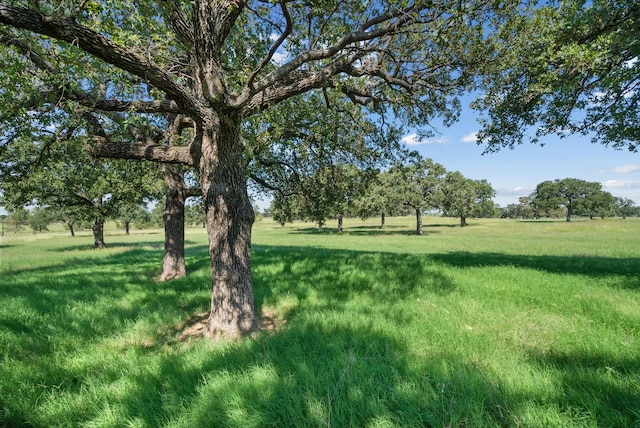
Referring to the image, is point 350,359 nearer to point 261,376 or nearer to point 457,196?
point 261,376

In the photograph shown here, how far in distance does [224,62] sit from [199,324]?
6760mm

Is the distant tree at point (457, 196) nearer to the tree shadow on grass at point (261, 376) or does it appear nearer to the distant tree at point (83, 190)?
the distant tree at point (83, 190)

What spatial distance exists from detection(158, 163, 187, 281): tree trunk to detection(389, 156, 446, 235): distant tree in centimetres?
3583

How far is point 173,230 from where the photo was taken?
9.48 m

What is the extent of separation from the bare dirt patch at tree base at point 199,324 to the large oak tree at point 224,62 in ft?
1.66

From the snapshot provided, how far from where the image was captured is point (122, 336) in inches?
201

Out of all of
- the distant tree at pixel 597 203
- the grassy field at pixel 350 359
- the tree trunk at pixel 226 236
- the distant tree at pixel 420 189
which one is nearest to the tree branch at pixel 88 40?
the tree trunk at pixel 226 236

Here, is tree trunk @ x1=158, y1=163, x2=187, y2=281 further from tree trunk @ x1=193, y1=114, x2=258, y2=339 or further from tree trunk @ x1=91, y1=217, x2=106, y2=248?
tree trunk @ x1=91, y1=217, x2=106, y2=248

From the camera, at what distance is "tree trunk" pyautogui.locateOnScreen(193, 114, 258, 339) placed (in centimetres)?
503

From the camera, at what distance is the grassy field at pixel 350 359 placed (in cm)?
229

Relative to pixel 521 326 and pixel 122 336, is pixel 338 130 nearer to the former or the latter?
pixel 521 326

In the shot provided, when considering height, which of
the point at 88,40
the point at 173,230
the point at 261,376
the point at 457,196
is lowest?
the point at 261,376

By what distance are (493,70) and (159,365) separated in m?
9.26

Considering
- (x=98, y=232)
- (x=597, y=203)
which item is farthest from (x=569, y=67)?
(x=597, y=203)
